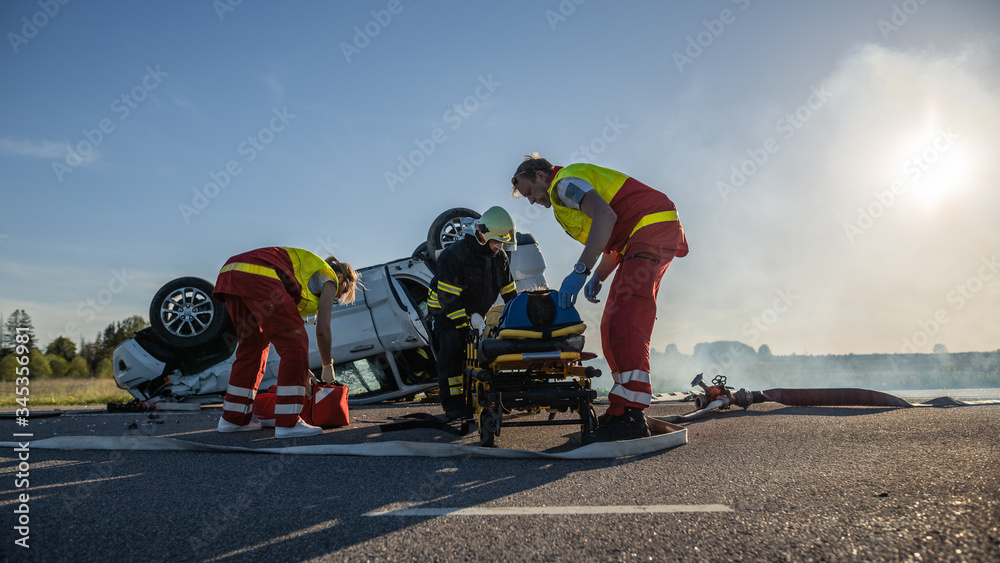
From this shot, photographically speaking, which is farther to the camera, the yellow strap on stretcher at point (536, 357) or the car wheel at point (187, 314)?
the car wheel at point (187, 314)

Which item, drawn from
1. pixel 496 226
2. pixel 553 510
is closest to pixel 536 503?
pixel 553 510

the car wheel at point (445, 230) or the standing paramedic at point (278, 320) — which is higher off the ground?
the car wheel at point (445, 230)

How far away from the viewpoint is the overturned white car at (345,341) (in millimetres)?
7176

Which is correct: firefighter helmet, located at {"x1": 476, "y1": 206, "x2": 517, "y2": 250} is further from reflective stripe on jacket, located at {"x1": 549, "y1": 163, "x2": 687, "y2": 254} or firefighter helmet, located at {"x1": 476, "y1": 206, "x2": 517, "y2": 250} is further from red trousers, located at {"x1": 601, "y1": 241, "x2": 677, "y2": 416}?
red trousers, located at {"x1": 601, "y1": 241, "x2": 677, "y2": 416}

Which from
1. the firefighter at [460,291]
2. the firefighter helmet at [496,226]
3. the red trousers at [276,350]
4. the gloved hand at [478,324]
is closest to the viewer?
the gloved hand at [478,324]

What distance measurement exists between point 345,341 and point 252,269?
2.82 meters

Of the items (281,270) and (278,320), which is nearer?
(278,320)

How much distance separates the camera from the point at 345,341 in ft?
23.6

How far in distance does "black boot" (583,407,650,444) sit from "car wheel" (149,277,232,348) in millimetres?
5713

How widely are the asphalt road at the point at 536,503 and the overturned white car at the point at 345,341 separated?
150 inches

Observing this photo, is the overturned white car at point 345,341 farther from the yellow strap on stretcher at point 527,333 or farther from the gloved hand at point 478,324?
the yellow strap on stretcher at point 527,333

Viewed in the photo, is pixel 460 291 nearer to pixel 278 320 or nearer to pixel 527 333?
pixel 278 320

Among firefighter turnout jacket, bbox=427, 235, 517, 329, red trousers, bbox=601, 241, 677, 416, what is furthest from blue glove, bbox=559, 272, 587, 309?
firefighter turnout jacket, bbox=427, 235, 517, 329

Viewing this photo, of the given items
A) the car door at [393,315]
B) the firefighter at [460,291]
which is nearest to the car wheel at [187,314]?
the car door at [393,315]
